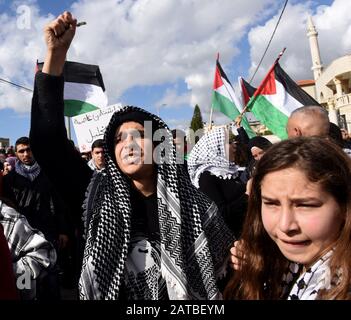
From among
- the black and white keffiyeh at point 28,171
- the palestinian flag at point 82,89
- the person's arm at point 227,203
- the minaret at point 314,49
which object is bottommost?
the person's arm at point 227,203

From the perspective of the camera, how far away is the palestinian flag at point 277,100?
588 centimetres

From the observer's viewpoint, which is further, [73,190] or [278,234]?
[73,190]

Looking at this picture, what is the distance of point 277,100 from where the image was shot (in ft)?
19.9

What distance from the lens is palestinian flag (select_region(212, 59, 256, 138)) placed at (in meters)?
7.26

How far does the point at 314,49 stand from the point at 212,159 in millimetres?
48812

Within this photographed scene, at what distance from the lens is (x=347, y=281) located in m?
1.16

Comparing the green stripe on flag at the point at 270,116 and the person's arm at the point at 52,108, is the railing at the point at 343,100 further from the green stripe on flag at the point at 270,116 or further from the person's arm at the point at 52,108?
the person's arm at the point at 52,108

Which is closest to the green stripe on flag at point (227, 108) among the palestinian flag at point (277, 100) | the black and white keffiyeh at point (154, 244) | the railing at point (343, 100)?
the palestinian flag at point (277, 100)

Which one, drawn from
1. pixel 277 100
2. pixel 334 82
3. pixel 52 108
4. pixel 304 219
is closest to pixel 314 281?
pixel 304 219

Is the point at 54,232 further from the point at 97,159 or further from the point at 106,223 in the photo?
the point at 106,223

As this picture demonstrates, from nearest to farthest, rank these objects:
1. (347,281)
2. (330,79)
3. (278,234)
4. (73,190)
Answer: (347,281) → (278,234) → (73,190) → (330,79)

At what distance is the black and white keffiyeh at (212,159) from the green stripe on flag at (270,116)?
2532 millimetres
